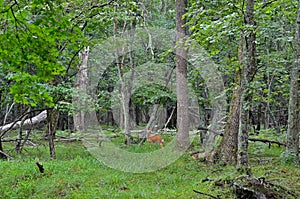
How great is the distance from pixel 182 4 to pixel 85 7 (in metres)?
3.23

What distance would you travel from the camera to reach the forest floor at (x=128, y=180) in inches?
217

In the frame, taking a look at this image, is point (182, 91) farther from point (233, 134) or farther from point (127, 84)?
point (127, 84)

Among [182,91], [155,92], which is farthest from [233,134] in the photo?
[155,92]

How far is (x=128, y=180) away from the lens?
6859 mm

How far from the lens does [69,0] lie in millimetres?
9164

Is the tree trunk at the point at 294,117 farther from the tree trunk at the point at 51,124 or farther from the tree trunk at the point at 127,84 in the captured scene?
the tree trunk at the point at 51,124

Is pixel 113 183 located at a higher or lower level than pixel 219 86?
lower

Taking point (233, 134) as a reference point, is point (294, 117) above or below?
above

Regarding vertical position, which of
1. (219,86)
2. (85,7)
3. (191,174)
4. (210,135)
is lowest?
(191,174)

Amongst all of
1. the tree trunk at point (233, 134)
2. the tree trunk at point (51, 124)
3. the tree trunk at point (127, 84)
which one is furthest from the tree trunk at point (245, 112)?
the tree trunk at point (127, 84)

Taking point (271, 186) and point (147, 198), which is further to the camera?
point (147, 198)

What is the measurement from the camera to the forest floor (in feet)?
18.1

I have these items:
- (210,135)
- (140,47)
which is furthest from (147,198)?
(140,47)

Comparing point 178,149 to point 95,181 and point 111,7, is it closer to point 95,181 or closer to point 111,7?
point 95,181
